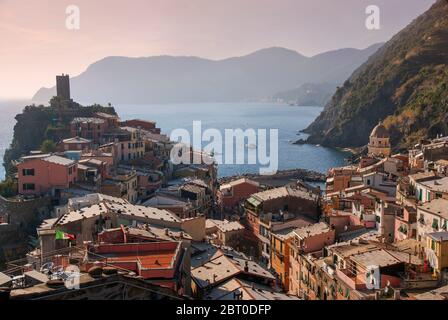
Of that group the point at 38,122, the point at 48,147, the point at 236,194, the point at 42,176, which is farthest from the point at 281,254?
the point at 38,122

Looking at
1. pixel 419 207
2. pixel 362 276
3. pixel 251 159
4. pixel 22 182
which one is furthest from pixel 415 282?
pixel 251 159

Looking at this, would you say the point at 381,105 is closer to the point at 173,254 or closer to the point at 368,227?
the point at 368,227

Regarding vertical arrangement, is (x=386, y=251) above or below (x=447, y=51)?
below

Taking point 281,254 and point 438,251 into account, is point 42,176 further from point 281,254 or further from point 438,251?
point 438,251

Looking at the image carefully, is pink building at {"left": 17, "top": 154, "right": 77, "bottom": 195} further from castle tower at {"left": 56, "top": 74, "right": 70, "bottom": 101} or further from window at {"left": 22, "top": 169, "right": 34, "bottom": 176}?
castle tower at {"left": 56, "top": 74, "right": 70, "bottom": 101}

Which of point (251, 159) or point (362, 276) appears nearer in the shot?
point (362, 276)

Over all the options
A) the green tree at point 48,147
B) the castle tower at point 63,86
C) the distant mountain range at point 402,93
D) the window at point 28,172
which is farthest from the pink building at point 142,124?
the distant mountain range at point 402,93

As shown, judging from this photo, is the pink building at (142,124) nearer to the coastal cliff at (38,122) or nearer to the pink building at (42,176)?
the coastal cliff at (38,122)
